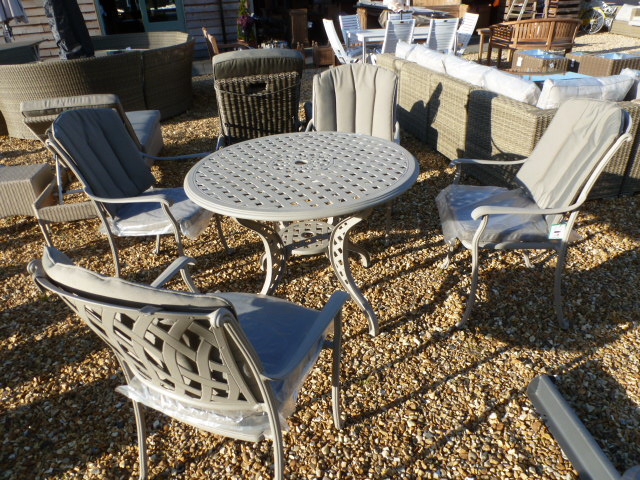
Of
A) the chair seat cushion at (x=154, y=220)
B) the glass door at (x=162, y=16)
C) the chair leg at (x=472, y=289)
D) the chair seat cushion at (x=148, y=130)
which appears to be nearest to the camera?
the chair leg at (x=472, y=289)

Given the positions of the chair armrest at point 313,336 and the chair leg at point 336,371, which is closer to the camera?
the chair armrest at point 313,336

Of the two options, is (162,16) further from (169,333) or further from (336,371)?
(169,333)

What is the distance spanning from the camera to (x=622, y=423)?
74.2 inches

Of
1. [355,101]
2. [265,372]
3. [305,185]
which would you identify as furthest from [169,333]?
[355,101]

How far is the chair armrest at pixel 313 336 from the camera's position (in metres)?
1.31

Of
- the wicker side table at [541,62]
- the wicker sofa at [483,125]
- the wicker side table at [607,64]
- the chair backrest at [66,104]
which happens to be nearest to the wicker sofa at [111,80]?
the chair backrest at [66,104]

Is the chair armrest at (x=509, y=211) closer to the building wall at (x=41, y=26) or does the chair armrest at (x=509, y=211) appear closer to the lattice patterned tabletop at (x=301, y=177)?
the lattice patterned tabletop at (x=301, y=177)

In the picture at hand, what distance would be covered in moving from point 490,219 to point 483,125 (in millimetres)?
1688

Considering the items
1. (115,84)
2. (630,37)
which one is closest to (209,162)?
(115,84)

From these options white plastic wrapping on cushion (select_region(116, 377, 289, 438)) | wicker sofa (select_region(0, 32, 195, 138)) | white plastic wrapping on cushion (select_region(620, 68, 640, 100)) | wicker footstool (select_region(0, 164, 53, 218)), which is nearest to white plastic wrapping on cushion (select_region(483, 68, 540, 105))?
white plastic wrapping on cushion (select_region(620, 68, 640, 100))

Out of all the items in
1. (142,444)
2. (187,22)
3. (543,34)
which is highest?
(187,22)

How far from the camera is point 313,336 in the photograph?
1.44 meters

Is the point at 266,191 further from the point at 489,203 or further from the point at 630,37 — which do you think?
the point at 630,37

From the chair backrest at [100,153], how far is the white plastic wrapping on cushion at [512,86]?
112 inches
